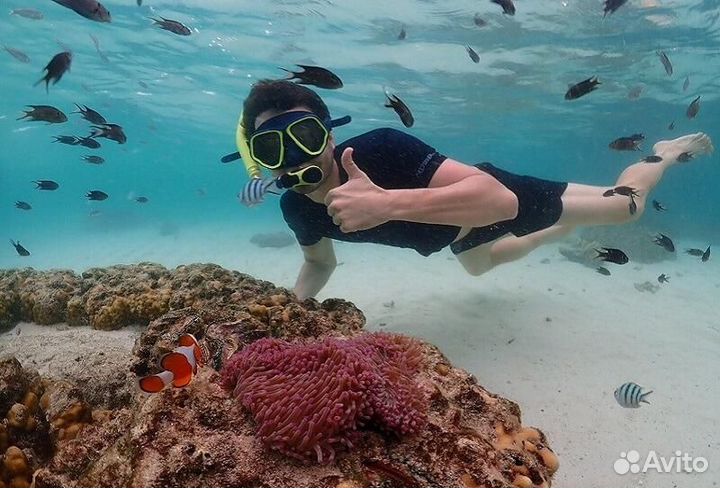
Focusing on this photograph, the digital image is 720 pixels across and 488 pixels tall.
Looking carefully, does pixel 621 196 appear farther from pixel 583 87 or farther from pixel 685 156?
pixel 685 156

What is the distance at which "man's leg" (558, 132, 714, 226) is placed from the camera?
6.19 m

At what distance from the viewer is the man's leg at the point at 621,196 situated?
6188 mm

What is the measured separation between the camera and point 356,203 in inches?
129

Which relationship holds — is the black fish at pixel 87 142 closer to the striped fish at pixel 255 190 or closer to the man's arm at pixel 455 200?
the striped fish at pixel 255 190

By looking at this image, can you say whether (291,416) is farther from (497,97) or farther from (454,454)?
(497,97)

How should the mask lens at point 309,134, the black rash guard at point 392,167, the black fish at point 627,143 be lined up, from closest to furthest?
the mask lens at point 309,134
the black rash guard at point 392,167
the black fish at point 627,143

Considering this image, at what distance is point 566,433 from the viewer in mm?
4680

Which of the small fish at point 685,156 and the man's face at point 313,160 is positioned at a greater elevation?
the small fish at point 685,156

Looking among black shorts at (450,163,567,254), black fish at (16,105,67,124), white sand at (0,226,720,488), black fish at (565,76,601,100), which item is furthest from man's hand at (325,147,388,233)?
black fish at (16,105,67,124)

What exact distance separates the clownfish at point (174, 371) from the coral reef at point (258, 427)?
16 centimetres

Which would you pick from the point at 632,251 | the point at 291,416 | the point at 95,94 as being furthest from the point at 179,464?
the point at 95,94

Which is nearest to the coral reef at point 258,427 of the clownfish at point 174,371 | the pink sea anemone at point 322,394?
the pink sea anemone at point 322,394

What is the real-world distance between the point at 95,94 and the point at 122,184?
476 ft

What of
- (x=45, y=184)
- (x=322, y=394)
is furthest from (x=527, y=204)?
(x=45, y=184)
